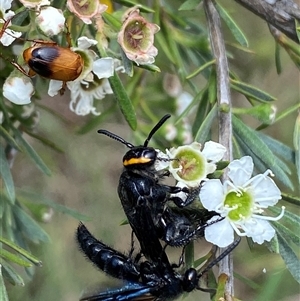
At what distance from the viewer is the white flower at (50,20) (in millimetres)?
1286

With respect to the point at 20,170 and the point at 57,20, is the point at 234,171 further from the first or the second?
the point at 20,170

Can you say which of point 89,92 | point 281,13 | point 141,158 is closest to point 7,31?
point 141,158

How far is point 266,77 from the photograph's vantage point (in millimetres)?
4164

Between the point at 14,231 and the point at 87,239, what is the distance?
46cm

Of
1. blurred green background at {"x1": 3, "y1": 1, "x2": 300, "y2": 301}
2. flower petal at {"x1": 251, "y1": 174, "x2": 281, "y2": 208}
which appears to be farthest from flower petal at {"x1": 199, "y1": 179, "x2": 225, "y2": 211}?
blurred green background at {"x1": 3, "y1": 1, "x2": 300, "y2": 301}

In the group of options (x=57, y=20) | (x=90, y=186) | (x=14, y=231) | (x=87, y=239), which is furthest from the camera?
(x=90, y=186)

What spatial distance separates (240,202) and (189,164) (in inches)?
6.0

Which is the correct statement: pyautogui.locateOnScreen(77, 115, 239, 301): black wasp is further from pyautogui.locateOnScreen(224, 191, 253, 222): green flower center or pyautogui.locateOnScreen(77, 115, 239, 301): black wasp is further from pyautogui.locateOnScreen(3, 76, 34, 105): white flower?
pyautogui.locateOnScreen(3, 76, 34, 105): white flower

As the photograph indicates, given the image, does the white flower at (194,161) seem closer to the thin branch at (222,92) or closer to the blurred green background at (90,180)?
the thin branch at (222,92)

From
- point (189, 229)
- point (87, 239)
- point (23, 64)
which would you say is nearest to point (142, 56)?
point (23, 64)

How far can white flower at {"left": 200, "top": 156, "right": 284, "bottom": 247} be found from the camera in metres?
1.28

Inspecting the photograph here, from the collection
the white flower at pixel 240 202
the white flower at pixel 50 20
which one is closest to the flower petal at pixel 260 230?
the white flower at pixel 240 202

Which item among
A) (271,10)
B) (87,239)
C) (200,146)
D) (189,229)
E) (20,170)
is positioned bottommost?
(20,170)

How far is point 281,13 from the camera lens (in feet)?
4.73
